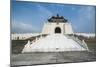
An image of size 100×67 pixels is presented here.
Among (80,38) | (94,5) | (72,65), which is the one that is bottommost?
(72,65)

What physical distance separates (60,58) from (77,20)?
2.23 ft

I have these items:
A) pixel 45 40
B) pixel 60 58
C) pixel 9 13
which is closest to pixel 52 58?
pixel 60 58

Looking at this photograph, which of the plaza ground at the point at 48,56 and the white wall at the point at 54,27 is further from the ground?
the white wall at the point at 54,27

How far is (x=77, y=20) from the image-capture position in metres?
2.96

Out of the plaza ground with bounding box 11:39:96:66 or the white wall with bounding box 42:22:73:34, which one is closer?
the plaza ground with bounding box 11:39:96:66

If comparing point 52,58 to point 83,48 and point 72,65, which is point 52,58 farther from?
point 83,48

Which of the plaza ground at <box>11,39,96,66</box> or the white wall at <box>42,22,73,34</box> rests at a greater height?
the white wall at <box>42,22,73,34</box>

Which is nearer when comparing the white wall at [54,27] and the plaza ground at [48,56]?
the plaza ground at [48,56]

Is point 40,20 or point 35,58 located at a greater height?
point 40,20

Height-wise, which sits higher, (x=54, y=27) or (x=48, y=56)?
(x=54, y=27)
